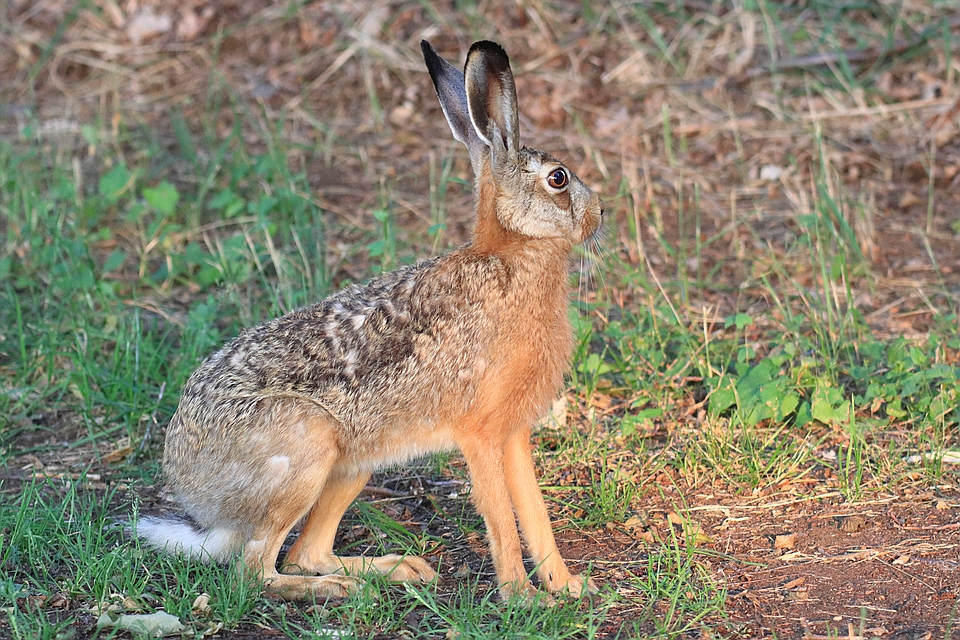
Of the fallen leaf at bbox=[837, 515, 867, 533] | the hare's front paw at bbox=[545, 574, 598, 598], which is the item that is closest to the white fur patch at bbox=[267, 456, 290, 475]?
the hare's front paw at bbox=[545, 574, 598, 598]

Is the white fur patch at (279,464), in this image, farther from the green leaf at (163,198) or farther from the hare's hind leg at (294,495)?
the green leaf at (163,198)

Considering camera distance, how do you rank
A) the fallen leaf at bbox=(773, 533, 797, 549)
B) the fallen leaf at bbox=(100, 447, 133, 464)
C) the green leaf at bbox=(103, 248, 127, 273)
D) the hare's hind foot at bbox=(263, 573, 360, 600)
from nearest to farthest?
the hare's hind foot at bbox=(263, 573, 360, 600) → the fallen leaf at bbox=(773, 533, 797, 549) → the fallen leaf at bbox=(100, 447, 133, 464) → the green leaf at bbox=(103, 248, 127, 273)

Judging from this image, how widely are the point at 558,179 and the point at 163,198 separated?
11.6 feet

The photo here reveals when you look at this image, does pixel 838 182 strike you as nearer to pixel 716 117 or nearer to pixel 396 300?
pixel 716 117

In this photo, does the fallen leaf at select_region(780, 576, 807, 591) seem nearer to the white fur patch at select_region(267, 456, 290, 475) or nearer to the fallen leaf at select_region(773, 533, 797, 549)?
the fallen leaf at select_region(773, 533, 797, 549)

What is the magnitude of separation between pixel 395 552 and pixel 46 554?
1256mm

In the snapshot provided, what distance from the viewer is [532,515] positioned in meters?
4.10

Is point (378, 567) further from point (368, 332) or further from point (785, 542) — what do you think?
point (785, 542)

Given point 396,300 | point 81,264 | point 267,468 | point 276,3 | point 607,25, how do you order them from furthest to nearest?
1. point 276,3
2. point 607,25
3. point 81,264
4. point 396,300
5. point 267,468

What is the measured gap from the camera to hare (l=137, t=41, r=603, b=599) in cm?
392

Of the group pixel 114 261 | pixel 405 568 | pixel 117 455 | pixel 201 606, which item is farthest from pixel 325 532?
pixel 114 261

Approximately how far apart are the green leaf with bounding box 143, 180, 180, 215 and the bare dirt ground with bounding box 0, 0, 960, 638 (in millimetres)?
Answer: 765

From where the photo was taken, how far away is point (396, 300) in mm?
4195

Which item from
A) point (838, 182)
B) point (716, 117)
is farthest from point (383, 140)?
point (838, 182)
